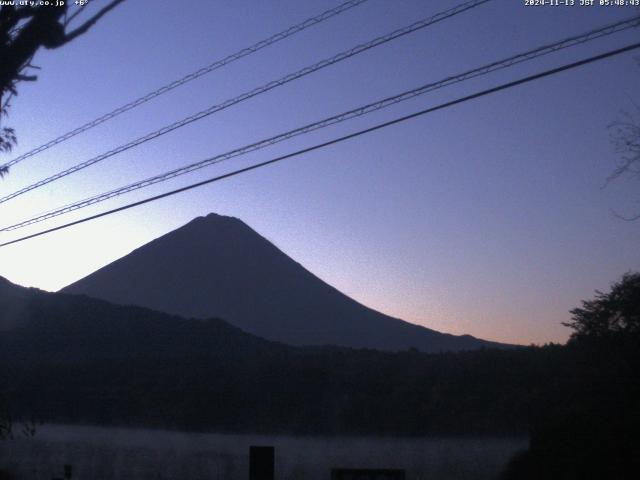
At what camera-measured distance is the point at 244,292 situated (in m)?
83.6

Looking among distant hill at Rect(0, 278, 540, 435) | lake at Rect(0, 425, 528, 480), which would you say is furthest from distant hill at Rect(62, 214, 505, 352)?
lake at Rect(0, 425, 528, 480)

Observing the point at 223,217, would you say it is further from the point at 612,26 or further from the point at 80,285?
the point at 612,26

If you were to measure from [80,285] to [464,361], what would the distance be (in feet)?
189

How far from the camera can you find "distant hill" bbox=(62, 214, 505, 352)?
77062mm

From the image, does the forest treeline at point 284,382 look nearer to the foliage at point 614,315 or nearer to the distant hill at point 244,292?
the foliage at point 614,315

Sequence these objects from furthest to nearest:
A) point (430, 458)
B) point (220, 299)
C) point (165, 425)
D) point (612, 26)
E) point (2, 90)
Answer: point (220, 299), point (165, 425), point (430, 458), point (612, 26), point (2, 90)

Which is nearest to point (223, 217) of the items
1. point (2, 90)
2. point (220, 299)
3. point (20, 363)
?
point (220, 299)

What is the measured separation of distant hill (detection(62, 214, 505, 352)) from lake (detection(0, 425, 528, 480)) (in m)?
39.8

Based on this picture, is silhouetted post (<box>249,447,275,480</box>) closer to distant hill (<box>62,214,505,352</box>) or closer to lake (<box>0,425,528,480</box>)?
lake (<box>0,425,528,480</box>)

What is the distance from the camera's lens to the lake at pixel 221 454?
23.6 meters

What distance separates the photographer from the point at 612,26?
1198 cm

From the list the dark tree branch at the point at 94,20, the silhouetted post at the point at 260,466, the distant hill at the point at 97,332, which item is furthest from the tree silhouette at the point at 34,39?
the distant hill at the point at 97,332

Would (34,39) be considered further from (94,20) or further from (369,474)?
(369,474)

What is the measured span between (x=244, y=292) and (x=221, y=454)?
5460 cm
